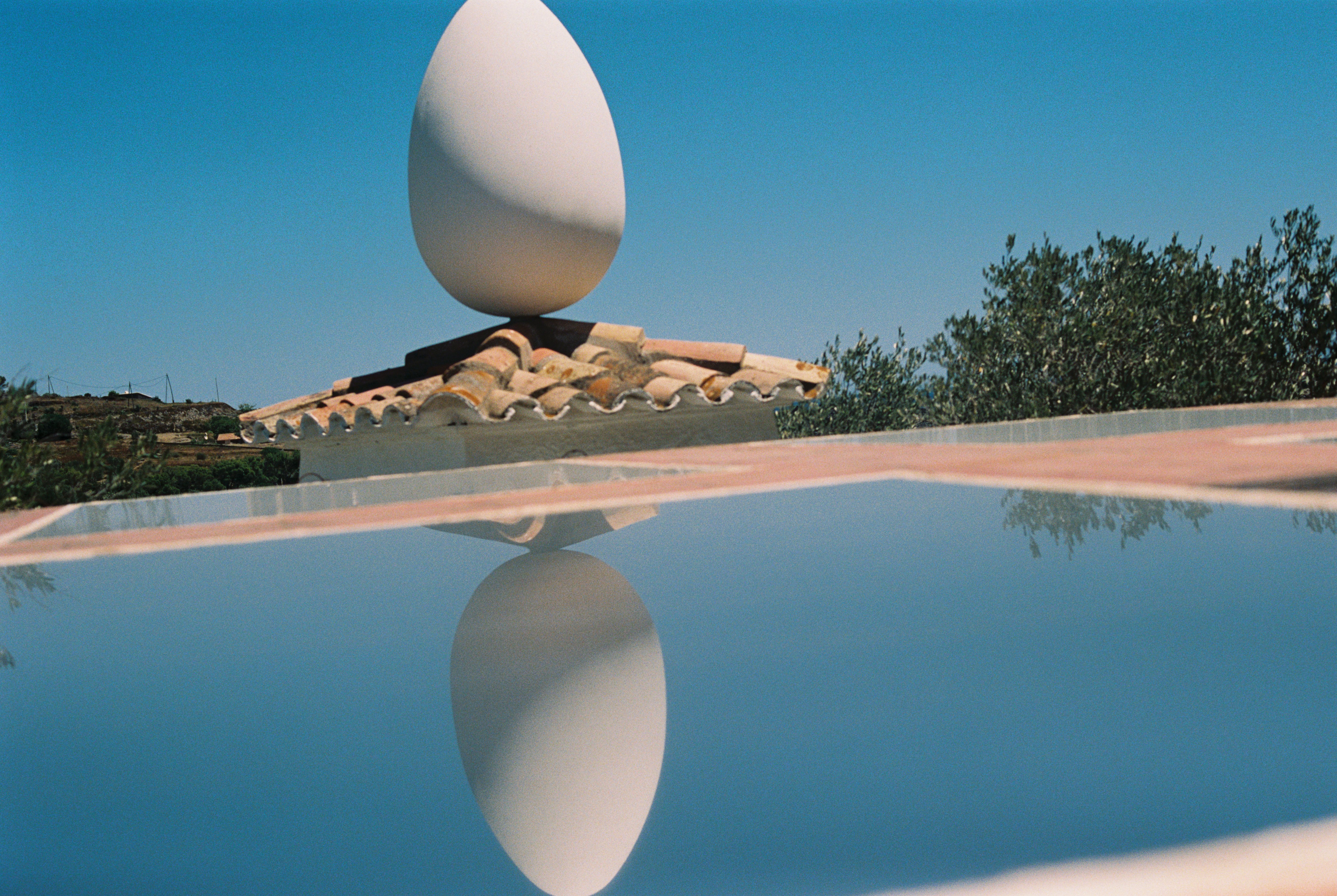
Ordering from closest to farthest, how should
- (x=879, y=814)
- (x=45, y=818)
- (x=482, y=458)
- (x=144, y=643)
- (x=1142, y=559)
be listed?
(x=879, y=814) → (x=45, y=818) → (x=144, y=643) → (x=1142, y=559) → (x=482, y=458)

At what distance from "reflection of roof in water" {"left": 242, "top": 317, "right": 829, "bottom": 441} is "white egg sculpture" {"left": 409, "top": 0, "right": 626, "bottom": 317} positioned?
0.64 meters

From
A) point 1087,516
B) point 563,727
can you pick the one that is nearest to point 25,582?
point 563,727

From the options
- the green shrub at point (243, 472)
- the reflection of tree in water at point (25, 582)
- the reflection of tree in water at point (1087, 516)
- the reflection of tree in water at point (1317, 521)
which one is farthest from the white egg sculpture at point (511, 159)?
the green shrub at point (243, 472)

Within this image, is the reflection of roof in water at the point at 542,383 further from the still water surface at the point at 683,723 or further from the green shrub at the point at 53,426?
the still water surface at the point at 683,723

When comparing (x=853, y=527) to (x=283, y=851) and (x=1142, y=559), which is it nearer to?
(x=1142, y=559)

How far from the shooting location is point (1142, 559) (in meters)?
2.65

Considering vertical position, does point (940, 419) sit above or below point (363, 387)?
below

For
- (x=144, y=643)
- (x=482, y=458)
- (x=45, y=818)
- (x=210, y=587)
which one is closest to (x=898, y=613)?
(x=45, y=818)

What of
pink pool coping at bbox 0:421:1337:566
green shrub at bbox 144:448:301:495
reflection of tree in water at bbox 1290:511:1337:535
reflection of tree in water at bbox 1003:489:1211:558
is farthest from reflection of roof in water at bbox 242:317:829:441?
green shrub at bbox 144:448:301:495

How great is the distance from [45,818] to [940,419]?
50.3ft

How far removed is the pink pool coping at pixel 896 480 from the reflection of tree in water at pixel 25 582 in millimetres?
252

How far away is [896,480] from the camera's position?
17.7 feet

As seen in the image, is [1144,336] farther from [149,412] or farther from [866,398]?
[149,412]

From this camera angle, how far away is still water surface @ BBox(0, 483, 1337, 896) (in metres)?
1.19
